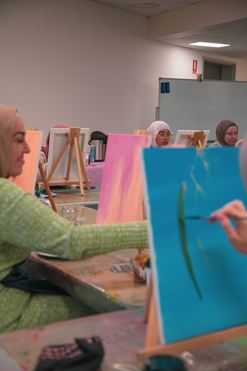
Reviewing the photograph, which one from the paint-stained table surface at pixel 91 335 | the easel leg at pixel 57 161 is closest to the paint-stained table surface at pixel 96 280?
the paint-stained table surface at pixel 91 335

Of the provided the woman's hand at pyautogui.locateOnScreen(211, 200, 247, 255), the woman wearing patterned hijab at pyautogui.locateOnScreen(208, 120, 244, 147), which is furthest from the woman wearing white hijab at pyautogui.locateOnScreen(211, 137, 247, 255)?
the woman wearing patterned hijab at pyautogui.locateOnScreen(208, 120, 244, 147)

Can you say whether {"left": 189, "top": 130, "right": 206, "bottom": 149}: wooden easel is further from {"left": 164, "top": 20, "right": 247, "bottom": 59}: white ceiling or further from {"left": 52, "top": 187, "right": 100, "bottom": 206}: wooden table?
{"left": 164, "top": 20, "right": 247, "bottom": 59}: white ceiling

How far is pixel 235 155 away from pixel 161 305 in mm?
398

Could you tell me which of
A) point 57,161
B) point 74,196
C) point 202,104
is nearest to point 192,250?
point 74,196

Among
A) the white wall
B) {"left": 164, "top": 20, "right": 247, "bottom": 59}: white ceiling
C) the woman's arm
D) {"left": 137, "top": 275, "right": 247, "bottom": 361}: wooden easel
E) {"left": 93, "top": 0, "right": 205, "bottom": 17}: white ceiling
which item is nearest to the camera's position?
{"left": 137, "top": 275, "right": 247, "bottom": 361}: wooden easel

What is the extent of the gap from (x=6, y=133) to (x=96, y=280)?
52 centimetres

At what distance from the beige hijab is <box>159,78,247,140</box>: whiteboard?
5.61 meters

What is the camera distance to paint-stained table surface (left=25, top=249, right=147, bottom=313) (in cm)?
108

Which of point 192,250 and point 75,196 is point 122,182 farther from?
point 75,196

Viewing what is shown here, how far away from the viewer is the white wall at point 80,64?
17.3 ft

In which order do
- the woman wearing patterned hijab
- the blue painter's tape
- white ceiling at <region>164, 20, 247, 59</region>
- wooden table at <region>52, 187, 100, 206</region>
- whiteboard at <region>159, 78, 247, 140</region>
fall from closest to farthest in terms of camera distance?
wooden table at <region>52, 187, 100, 206</region> < the woman wearing patterned hijab < white ceiling at <region>164, 20, 247, 59</region> < the blue painter's tape < whiteboard at <region>159, 78, 247, 140</region>

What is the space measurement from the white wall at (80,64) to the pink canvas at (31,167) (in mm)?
3444

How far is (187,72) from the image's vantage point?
311 inches

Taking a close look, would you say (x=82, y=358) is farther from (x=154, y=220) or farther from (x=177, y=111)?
(x=177, y=111)
